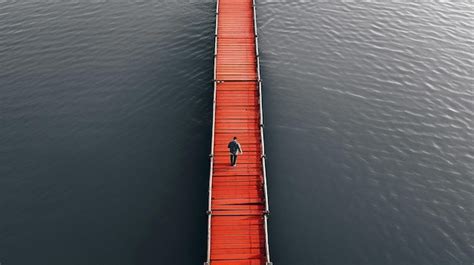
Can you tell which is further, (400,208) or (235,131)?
(235,131)

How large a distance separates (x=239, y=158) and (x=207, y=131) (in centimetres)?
570

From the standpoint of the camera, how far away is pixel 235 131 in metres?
33.0

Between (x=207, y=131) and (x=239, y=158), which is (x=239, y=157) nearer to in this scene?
(x=239, y=158)

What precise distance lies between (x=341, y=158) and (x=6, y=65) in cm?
3471

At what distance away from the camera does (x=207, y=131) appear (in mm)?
35688

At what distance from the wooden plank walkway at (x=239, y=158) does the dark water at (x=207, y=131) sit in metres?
2.20

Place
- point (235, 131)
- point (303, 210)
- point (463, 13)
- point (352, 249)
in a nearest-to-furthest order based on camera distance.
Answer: point (352, 249) < point (303, 210) < point (235, 131) < point (463, 13)

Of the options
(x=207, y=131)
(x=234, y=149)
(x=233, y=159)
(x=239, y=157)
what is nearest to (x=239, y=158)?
(x=239, y=157)

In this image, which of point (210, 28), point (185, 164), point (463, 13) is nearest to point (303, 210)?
point (185, 164)

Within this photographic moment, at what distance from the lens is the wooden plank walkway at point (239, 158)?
2616 cm

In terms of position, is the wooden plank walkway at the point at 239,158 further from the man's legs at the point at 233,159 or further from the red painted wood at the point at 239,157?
the man's legs at the point at 233,159

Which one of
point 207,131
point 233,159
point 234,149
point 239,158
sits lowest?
point 233,159

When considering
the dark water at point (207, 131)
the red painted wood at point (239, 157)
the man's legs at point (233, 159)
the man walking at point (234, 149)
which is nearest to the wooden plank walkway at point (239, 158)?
the red painted wood at point (239, 157)

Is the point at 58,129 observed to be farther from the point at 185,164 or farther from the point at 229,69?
the point at 229,69
